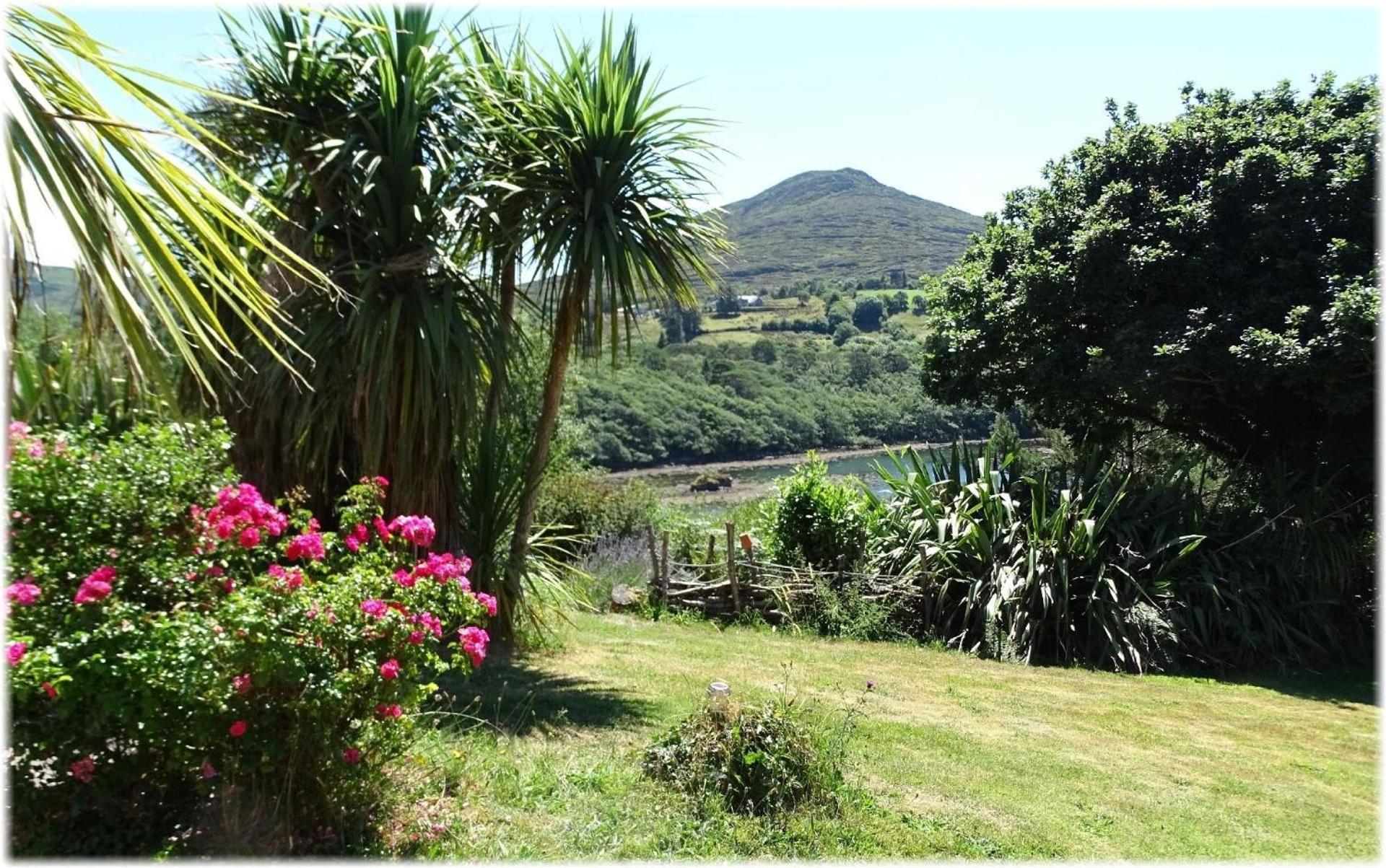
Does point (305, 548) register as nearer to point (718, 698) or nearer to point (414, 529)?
point (414, 529)

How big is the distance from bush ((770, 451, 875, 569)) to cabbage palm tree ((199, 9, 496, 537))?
21.0 ft

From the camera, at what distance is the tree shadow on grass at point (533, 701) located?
5484 mm

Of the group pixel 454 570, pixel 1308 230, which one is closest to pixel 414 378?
pixel 454 570

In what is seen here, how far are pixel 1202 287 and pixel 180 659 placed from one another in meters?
11.0

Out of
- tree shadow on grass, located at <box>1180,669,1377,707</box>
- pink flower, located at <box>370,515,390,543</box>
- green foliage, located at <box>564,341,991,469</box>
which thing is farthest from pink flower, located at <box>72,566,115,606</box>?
green foliage, located at <box>564,341,991,469</box>

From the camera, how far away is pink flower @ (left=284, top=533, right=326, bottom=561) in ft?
11.9

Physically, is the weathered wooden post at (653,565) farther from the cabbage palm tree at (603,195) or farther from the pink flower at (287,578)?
the pink flower at (287,578)

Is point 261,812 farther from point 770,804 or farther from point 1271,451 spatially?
point 1271,451

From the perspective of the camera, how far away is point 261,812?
11.1 feet

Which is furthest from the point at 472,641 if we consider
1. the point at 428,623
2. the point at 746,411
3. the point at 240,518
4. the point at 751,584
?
the point at 746,411

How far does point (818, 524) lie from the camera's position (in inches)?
497

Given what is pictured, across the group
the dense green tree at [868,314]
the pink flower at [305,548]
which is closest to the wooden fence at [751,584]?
the pink flower at [305,548]

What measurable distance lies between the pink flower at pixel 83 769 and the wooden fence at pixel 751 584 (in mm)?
9022

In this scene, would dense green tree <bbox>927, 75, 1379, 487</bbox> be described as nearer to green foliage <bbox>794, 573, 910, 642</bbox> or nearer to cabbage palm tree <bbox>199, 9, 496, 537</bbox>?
green foliage <bbox>794, 573, 910, 642</bbox>
